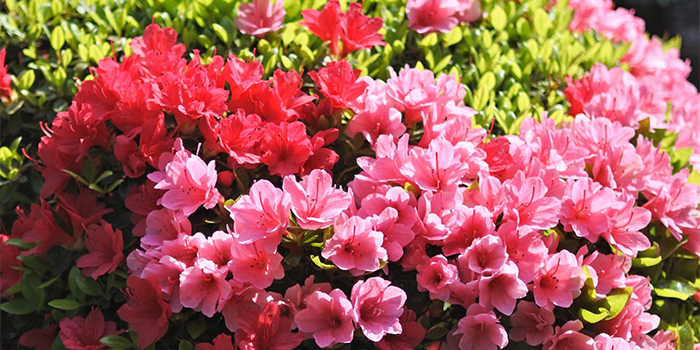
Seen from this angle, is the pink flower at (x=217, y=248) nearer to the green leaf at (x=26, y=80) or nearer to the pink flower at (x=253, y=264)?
the pink flower at (x=253, y=264)

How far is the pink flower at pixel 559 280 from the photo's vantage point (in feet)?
5.14

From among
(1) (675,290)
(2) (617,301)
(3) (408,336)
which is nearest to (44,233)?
(3) (408,336)

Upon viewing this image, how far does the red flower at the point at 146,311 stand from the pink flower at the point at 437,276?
2.15ft

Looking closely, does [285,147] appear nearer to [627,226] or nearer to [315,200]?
[315,200]

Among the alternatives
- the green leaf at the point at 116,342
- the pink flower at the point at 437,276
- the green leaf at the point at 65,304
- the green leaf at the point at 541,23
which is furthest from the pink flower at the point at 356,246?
the green leaf at the point at 541,23

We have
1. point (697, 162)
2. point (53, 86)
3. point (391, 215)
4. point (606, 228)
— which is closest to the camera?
point (391, 215)

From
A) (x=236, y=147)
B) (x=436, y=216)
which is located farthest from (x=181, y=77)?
(x=436, y=216)

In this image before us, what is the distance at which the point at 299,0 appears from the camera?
2146mm

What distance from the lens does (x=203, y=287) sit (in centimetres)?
153

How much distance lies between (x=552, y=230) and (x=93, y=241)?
1.29 metres

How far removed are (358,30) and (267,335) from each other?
3.29 ft

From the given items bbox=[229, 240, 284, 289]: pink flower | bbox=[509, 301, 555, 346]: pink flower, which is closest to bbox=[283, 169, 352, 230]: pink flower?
bbox=[229, 240, 284, 289]: pink flower

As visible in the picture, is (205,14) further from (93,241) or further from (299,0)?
(93,241)

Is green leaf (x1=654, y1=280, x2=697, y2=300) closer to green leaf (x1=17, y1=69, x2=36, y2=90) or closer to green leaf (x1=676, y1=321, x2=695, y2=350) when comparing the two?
green leaf (x1=676, y1=321, x2=695, y2=350)
